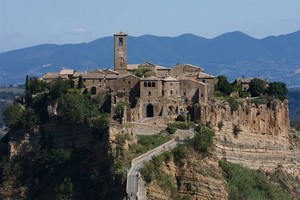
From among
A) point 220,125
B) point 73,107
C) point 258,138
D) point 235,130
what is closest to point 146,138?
point 73,107

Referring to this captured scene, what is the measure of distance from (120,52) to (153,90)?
7368 mm

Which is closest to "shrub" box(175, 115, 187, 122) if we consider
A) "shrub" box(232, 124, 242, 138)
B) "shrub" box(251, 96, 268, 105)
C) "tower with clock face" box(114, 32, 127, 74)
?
"shrub" box(232, 124, 242, 138)

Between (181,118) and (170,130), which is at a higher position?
(181,118)

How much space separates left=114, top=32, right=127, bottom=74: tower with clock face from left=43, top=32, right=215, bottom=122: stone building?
155 centimetres

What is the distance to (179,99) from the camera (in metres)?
57.4

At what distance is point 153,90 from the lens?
186ft

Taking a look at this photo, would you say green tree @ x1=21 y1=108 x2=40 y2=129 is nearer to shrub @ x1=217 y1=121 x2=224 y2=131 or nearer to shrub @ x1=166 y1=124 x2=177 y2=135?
shrub @ x1=166 y1=124 x2=177 y2=135

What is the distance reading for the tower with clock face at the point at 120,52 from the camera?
62906mm

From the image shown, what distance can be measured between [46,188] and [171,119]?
9.46 m

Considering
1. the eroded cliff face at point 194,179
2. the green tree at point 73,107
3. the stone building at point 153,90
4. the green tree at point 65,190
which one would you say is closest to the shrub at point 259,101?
the stone building at point 153,90

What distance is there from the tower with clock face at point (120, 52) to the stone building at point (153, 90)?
1.55 m

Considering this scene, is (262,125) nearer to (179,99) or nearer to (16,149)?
(179,99)

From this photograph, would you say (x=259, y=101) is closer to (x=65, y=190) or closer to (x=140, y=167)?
(x=140, y=167)

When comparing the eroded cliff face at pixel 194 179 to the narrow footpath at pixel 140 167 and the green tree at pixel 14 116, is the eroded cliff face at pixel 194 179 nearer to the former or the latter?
the narrow footpath at pixel 140 167
